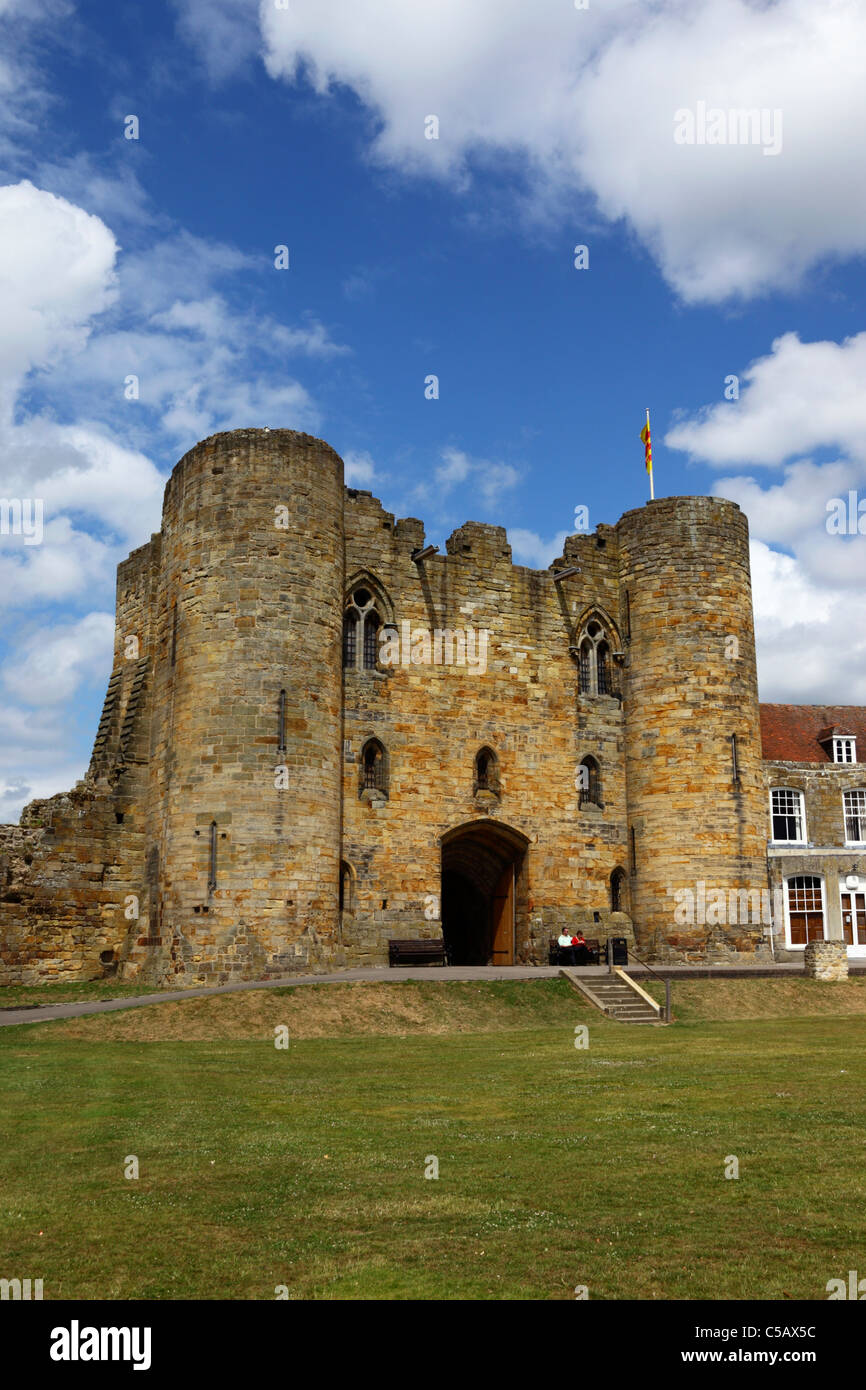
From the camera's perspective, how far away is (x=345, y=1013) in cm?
2145

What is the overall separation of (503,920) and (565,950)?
2452 millimetres

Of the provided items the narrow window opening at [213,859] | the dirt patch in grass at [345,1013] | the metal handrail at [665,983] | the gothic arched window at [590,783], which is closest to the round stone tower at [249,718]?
the narrow window opening at [213,859]

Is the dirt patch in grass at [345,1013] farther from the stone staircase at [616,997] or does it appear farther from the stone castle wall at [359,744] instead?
the stone castle wall at [359,744]

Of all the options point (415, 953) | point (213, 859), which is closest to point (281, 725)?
point (213, 859)

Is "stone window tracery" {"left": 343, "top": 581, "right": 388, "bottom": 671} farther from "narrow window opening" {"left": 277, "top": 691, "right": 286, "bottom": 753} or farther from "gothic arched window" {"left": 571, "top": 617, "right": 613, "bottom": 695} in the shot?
"gothic arched window" {"left": 571, "top": 617, "right": 613, "bottom": 695}

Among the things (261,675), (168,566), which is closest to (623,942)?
(261,675)

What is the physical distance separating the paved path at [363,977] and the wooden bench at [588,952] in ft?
1.16

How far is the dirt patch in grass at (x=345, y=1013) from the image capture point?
2008cm

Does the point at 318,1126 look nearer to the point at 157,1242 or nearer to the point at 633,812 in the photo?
the point at 157,1242

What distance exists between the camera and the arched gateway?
104ft

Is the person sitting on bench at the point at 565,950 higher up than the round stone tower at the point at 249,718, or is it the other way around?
the round stone tower at the point at 249,718

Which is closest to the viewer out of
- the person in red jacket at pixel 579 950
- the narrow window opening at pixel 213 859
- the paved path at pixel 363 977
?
the paved path at pixel 363 977

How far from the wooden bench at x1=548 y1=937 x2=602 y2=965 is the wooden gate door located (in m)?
1.31

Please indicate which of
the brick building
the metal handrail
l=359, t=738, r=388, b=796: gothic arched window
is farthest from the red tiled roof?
l=359, t=738, r=388, b=796: gothic arched window
